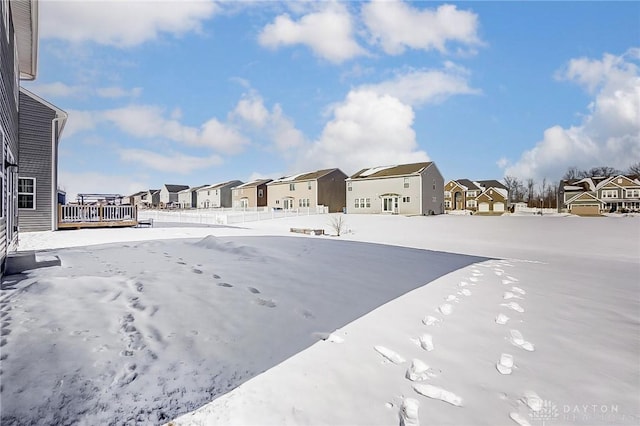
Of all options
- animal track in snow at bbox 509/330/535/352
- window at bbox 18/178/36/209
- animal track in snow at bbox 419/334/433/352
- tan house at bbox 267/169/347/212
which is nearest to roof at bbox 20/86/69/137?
window at bbox 18/178/36/209

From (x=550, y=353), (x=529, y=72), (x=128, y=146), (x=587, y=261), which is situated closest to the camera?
(x=550, y=353)

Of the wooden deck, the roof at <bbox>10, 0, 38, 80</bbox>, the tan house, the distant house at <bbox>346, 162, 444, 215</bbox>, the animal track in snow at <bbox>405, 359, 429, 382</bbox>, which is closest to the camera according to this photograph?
the animal track in snow at <bbox>405, 359, 429, 382</bbox>

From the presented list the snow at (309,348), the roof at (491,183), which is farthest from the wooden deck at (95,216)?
the roof at (491,183)

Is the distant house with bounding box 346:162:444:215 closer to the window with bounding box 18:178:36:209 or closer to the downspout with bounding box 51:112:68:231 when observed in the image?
the downspout with bounding box 51:112:68:231

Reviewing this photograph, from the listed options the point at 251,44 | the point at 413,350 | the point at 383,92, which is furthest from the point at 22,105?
the point at 383,92

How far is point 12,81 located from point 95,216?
29.8ft

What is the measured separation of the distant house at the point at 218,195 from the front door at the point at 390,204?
31263 millimetres

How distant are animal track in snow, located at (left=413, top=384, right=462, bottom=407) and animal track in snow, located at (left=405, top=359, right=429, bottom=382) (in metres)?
0.11

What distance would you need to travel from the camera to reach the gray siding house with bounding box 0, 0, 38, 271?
246 inches

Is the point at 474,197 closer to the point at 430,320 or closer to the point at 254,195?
the point at 254,195

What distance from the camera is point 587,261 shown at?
891 centimetres

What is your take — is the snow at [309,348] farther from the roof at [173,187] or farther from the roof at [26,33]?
the roof at [173,187]

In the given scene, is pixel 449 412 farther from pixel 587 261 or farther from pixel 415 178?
pixel 415 178

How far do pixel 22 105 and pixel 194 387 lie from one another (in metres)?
16.1
